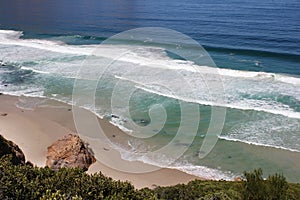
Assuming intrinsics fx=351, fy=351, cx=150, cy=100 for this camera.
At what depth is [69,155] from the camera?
57.8ft

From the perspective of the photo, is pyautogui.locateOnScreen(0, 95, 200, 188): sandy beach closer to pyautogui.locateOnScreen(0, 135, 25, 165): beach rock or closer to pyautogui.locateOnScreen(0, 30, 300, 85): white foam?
pyautogui.locateOnScreen(0, 135, 25, 165): beach rock

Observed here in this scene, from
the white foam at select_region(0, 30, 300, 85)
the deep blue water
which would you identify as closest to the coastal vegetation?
the white foam at select_region(0, 30, 300, 85)

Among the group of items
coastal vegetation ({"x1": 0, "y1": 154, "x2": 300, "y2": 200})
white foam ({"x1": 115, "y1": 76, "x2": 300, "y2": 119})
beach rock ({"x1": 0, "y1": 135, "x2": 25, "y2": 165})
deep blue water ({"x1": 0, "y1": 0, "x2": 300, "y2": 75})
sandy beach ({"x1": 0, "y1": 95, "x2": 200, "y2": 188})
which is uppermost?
deep blue water ({"x1": 0, "y1": 0, "x2": 300, "y2": 75})

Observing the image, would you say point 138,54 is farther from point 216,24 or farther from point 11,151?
point 11,151

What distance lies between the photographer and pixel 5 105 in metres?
25.9

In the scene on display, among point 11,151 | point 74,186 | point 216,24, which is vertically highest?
point 216,24

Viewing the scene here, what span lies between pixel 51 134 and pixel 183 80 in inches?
535

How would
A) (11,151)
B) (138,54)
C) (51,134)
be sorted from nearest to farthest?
(11,151) → (51,134) → (138,54)

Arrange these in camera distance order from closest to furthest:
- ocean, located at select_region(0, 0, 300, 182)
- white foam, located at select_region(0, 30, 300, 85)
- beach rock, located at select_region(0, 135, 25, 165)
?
beach rock, located at select_region(0, 135, 25, 165), ocean, located at select_region(0, 0, 300, 182), white foam, located at select_region(0, 30, 300, 85)

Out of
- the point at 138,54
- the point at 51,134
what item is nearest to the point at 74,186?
the point at 51,134

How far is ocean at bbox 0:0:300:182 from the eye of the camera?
1964 cm

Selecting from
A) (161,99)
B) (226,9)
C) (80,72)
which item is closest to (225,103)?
(161,99)

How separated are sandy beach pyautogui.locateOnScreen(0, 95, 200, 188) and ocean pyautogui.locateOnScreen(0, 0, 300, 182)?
746 millimetres

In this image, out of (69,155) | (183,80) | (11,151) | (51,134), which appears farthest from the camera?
(183,80)
